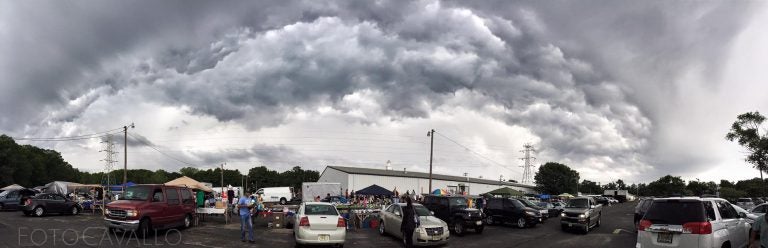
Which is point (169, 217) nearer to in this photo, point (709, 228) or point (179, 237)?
point (179, 237)

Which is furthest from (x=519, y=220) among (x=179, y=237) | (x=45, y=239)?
(x=45, y=239)

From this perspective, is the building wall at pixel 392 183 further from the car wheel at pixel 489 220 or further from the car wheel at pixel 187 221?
the car wheel at pixel 187 221

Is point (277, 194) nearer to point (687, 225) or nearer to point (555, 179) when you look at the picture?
point (687, 225)

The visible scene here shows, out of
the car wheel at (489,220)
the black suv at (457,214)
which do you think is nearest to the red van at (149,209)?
the black suv at (457,214)

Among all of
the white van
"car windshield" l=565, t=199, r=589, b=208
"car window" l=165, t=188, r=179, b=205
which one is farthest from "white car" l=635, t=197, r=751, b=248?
the white van

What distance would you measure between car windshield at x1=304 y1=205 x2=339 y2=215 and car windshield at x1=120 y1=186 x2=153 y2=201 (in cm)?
617

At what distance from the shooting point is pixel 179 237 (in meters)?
15.8

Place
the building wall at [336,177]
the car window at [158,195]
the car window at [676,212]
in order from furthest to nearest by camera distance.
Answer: the building wall at [336,177] → the car window at [158,195] → the car window at [676,212]

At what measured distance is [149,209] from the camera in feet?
50.2

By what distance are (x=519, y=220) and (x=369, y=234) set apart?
28.9 ft

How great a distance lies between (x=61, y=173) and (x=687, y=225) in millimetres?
121625

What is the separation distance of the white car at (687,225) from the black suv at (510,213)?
1262cm

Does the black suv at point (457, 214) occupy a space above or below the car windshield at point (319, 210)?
below

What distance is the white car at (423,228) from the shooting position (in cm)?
1508
